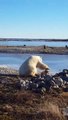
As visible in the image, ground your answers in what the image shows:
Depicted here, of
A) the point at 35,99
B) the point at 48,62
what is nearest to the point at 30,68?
the point at 35,99

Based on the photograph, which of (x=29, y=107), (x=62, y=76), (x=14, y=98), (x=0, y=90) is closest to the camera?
(x=29, y=107)

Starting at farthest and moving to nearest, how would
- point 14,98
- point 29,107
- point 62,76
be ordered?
point 62,76, point 14,98, point 29,107

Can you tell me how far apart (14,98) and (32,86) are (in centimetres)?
186

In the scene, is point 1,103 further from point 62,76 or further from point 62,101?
point 62,76

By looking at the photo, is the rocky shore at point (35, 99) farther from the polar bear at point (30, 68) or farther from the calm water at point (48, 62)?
the calm water at point (48, 62)

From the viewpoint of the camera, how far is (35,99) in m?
14.1

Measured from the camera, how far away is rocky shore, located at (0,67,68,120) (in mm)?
11664

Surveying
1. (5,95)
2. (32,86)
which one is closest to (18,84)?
(32,86)

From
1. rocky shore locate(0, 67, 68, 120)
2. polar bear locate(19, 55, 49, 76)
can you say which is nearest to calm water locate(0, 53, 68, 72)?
polar bear locate(19, 55, 49, 76)

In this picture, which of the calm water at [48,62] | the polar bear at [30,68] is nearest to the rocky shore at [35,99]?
the polar bear at [30,68]

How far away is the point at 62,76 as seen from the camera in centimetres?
1816

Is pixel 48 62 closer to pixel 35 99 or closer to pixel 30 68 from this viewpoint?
pixel 30 68

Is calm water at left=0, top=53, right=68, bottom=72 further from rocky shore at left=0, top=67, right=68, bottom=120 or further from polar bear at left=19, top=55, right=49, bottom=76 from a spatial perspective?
rocky shore at left=0, top=67, right=68, bottom=120

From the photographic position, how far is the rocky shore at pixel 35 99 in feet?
38.3
